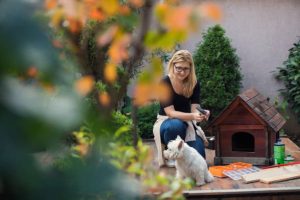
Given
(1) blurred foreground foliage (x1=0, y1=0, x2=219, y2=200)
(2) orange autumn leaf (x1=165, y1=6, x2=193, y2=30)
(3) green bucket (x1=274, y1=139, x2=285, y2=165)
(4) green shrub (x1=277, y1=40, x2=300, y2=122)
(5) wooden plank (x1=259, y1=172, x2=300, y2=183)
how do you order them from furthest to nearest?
(4) green shrub (x1=277, y1=40, x2=300, y2=122) → (3) green bucket (x1=274, y1=139, x2=285, y2=165) → (5) wooden plank (x1=259, y1=172, x2=300, y2=183) → (2) orange autumn leaf (x1=165, y1=6, x2=193, y2=30) → (1) blurred foreground foliage (x1=0, y1=0, x2=219, y2=200)

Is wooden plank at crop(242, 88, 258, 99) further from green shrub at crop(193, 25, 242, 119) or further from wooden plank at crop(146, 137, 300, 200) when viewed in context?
green shrub at crop(193, 25, 242, 119)

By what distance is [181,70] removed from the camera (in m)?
5.55

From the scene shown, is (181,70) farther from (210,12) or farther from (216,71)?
(210,12)

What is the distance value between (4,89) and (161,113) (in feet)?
16.6

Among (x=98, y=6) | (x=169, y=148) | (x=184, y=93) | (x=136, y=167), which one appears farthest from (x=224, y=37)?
(x=98, y=6)

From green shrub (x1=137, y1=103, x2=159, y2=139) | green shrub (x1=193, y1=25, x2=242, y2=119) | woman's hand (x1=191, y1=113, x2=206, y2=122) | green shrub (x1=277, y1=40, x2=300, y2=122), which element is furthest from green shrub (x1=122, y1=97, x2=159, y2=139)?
woman's hand (x1=191, y1=113, x2=206, y2=122)

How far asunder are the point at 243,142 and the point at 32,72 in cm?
545

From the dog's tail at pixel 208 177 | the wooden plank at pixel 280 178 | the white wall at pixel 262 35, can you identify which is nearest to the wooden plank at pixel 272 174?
the wooden plank at pixel 280 178

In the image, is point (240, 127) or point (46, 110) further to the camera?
point (240, 127)

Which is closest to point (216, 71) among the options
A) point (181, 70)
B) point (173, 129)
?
point (181, 70)

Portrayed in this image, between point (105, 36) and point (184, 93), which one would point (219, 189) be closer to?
point (184, 93)

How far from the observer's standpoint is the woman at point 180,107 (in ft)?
18.2

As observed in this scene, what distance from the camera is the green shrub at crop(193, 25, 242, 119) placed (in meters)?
8.25

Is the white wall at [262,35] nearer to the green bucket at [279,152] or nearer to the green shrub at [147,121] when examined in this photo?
the green shrub at [147,121]
